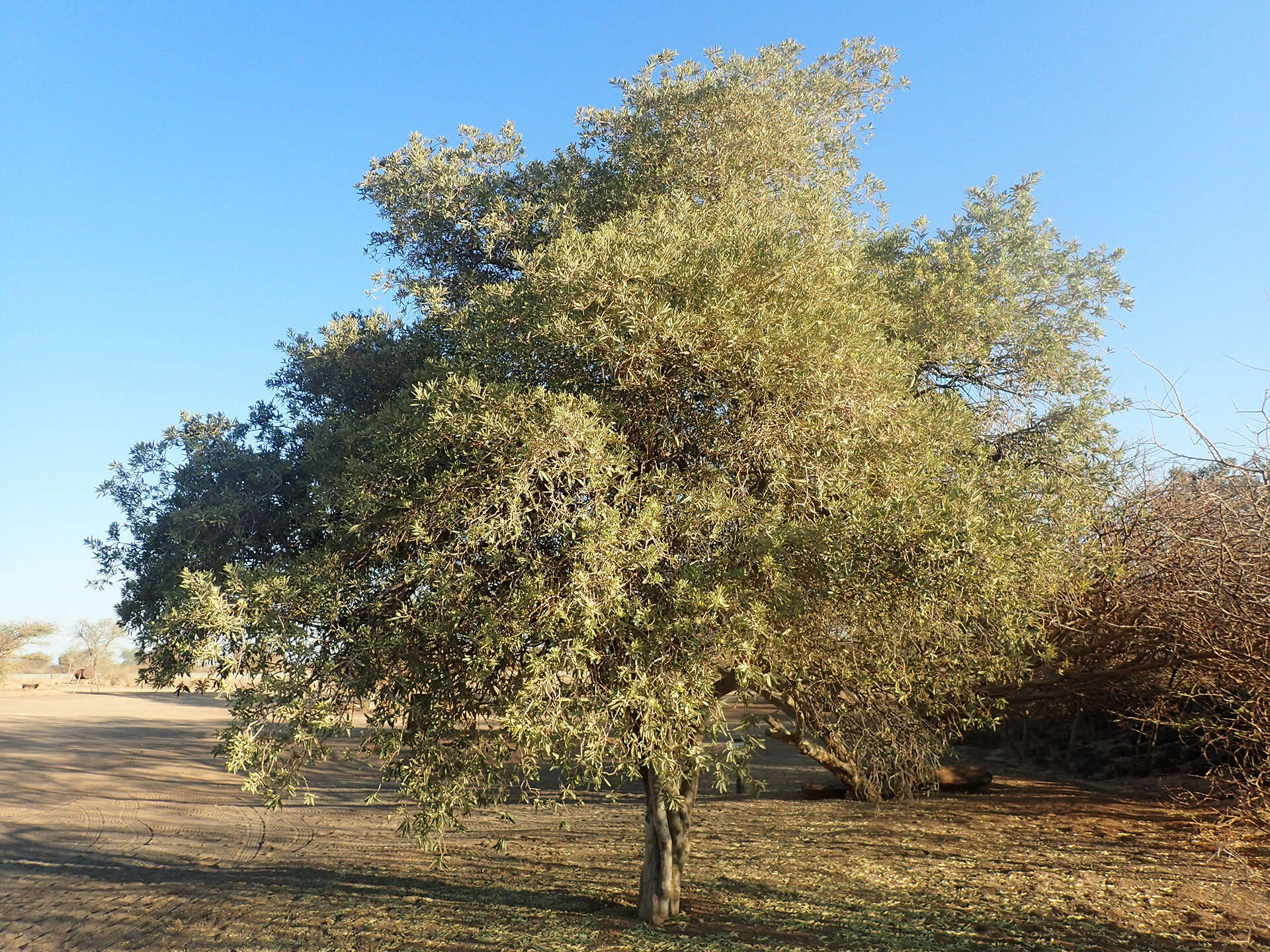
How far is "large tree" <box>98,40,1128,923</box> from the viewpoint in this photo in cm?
770

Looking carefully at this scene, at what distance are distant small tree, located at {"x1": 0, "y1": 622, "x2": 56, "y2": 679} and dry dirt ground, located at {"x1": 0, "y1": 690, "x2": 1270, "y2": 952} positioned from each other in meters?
60.9

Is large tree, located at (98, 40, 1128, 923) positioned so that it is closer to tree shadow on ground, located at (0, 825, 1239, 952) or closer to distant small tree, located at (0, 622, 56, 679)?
tree shadow on ground, located at (0, 825, 1239, 952)

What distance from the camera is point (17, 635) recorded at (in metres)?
72.2

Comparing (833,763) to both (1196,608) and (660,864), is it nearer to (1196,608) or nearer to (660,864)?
(660,864)

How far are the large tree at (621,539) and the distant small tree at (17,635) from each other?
7523 centimetres

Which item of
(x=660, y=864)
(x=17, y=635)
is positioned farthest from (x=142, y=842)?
(x=17, y=635)

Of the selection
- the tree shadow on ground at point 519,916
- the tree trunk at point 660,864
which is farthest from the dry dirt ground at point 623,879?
the tree trunk at point 660,864

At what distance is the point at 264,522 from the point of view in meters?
12.3

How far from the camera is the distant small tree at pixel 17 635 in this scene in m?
71.7

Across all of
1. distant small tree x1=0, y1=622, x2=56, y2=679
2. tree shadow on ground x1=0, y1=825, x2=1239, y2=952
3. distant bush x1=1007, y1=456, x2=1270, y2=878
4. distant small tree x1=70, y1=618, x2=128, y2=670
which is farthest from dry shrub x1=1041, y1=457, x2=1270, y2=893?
distant small tree x1=70, y1=618, x2=128, y2=670

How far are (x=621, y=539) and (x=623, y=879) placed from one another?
27.1 ft

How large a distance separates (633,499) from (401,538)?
2.52 meters

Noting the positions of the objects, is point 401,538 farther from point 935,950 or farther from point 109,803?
point 109,803

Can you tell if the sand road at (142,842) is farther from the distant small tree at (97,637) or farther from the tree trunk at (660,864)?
the distant small tree at (97,637)
